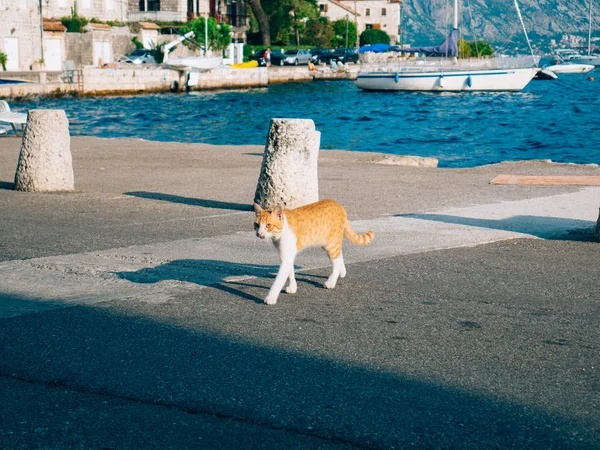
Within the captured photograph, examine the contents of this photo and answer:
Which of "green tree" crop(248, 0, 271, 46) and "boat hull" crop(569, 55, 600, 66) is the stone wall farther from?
"boat hull" crop(569, 55, 600, 66)

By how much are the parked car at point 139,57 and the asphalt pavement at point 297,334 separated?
6267 cm

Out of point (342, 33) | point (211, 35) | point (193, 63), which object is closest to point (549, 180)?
point (193, 63)

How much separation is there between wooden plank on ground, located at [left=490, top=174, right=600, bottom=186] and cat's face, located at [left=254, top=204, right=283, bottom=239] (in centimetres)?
863

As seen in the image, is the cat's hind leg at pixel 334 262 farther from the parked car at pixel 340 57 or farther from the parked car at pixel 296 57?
the parked car at pixel 340 57

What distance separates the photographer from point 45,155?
12594 millimetres

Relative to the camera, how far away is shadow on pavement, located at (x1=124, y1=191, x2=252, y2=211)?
11789mm

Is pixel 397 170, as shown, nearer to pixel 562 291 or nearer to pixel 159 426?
pixel 562 291

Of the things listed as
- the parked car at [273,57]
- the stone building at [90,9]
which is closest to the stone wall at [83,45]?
the stone building at [90,9]

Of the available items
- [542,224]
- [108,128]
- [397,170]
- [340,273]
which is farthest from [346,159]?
[108,128]

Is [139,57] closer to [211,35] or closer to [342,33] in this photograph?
[211,35]

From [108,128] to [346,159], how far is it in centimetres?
2308

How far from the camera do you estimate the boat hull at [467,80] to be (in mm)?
61781

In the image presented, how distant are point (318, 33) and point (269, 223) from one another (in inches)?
3920

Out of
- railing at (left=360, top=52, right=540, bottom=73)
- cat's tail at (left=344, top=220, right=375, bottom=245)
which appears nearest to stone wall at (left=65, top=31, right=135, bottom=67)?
railing at (left=360, top=52, right=540, bottom=73)
